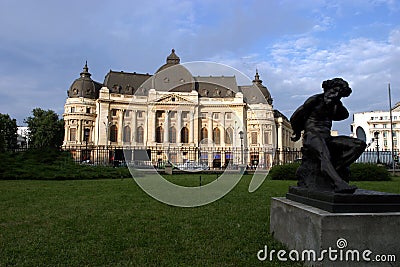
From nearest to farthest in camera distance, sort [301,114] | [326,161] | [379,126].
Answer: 1. [326,161]
2. [301,114]
3. [379,126]

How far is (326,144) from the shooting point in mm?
5672

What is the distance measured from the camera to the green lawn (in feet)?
17.4

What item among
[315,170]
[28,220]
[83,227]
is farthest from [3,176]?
[315,170]

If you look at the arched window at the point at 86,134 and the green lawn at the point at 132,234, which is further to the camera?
the arched window at the point at 86,134

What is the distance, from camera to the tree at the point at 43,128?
8089 centimetres

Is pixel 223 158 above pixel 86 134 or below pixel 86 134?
below

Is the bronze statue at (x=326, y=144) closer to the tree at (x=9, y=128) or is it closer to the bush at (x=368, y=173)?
the bush at (x=368, y=173)

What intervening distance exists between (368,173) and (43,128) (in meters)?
76.8

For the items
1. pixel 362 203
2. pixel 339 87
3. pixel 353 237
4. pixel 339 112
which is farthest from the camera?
pixel 339 112

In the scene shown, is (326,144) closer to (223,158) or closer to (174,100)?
(223,158)

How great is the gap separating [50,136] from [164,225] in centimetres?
8195

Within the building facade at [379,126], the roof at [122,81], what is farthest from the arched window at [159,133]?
the building facade at [379,126]

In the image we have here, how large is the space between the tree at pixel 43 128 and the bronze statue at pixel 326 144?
8265cm

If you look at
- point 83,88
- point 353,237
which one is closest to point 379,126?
point 83,88
